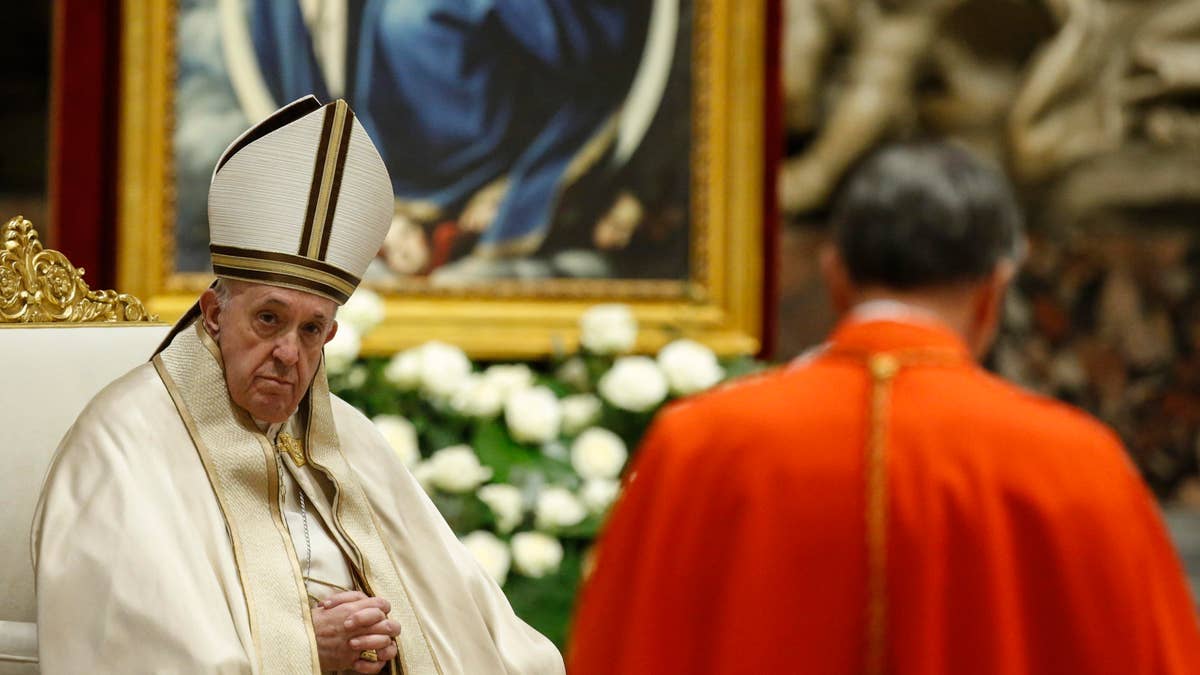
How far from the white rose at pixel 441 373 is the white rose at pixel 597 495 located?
48 centimetres

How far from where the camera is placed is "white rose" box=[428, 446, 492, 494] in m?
4.11

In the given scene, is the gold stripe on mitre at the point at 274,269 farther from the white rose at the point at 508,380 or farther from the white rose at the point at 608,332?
the white rose at the point at 608,332

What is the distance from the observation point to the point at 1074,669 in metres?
1.84

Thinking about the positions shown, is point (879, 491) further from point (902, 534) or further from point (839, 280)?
point (839, 280)

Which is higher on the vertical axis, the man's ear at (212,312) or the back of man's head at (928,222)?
the back of man's head at (928,222)

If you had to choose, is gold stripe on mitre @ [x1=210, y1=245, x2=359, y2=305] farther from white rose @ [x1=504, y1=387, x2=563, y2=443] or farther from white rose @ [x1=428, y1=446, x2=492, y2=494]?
white rose @ [x1=504, y1=387, x2=563, y2=443]

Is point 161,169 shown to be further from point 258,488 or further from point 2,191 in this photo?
point 258,488

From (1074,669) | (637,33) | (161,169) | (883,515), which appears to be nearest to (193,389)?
(883,515)

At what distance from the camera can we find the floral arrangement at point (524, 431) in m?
4.15

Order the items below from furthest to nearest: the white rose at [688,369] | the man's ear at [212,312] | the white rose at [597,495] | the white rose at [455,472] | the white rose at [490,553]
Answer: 1. the white rose at [688,369]
2. the white rose at [597,495]
3. the white rose at [455,472]
4. the white rose at [490,553]
5. the man's ear at [212,312]

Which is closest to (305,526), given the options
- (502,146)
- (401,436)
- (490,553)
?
(490,553)

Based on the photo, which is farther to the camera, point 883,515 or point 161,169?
point 161,169

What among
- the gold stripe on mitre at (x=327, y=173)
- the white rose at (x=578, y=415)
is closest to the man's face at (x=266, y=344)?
the gold stripe on mitre at (x=327, y=173)

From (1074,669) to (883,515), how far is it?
0.27 m
